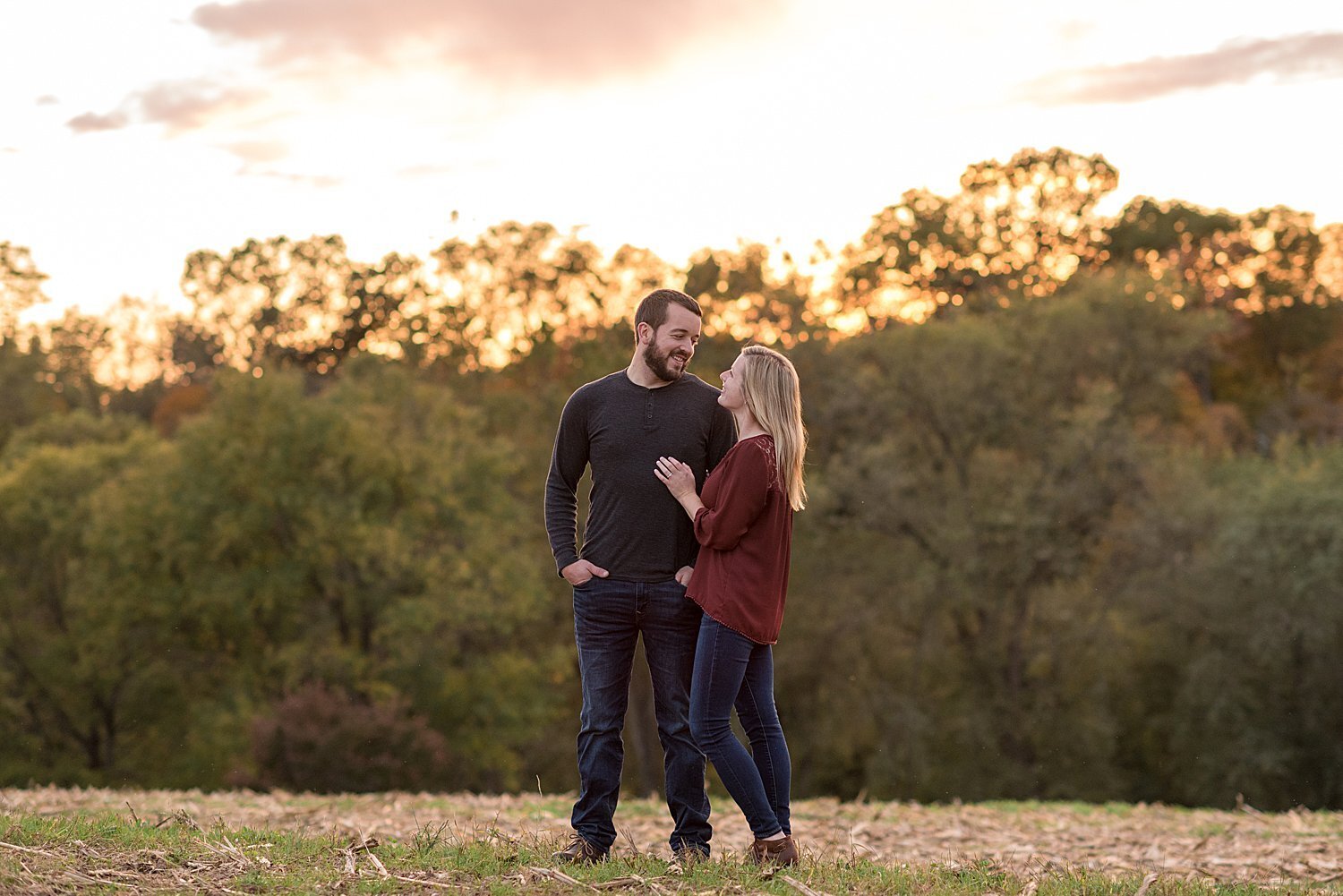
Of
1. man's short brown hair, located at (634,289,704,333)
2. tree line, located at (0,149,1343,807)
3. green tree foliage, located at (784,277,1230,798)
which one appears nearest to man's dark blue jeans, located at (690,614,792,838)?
man's short brown hair, located at (634,289,704,333)

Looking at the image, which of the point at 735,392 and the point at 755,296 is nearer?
the point at 735,392

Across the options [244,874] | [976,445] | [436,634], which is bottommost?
[436,634]

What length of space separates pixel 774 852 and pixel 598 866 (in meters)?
0.72

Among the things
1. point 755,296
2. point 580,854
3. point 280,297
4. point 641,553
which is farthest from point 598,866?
point 280,297

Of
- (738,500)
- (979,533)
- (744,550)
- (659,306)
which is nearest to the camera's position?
(738,500)

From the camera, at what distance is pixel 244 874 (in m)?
5.10

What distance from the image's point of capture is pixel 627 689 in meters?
5.64

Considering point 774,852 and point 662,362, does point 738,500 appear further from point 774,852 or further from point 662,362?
point 774,852

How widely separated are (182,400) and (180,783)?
55.3ft

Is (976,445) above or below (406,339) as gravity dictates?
below

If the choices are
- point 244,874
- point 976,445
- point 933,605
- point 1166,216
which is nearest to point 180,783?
point 933,605

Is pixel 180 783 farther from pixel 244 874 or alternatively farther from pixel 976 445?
pixel 244 874

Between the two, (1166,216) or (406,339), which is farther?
(1166,216)

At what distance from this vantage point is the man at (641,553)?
18.5 ft
